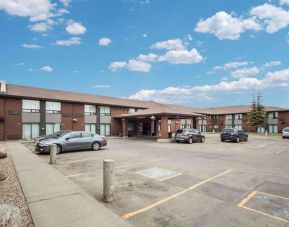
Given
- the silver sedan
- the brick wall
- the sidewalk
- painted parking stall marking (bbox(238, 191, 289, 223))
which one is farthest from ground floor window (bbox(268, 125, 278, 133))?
the sidewalk

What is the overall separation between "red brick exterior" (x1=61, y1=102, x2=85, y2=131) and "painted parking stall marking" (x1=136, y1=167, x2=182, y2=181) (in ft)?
76.4

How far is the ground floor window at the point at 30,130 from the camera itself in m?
28.1

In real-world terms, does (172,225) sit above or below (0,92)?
below

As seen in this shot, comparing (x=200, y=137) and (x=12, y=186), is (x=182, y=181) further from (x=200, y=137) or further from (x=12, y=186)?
(x=200, y=137)

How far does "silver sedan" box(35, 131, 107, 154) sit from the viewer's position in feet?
51.6

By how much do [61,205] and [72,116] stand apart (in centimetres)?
2765

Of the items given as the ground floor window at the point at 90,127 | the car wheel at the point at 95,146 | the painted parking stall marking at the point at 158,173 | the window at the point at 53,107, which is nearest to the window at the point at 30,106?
the window at the point at 53,107

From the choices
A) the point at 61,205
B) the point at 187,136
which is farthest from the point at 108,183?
the point at 187,136

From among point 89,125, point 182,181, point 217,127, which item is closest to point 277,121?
point 217,127

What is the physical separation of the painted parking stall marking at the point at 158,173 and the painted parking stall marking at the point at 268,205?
321 centimetres

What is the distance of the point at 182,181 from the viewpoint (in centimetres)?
873

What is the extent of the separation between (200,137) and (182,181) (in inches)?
757

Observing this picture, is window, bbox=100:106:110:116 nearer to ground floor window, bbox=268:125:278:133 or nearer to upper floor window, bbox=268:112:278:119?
upper floor window, bbox=268:112:278:119

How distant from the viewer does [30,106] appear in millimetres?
28594
